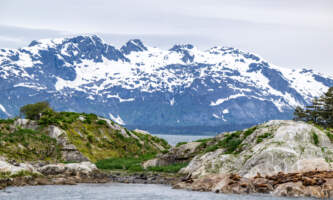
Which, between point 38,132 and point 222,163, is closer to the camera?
point 222,163

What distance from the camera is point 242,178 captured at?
171 feet

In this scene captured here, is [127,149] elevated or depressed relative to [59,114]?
depressed

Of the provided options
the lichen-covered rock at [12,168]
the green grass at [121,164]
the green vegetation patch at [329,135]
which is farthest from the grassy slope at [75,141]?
the green vegetation patch at [329,135]

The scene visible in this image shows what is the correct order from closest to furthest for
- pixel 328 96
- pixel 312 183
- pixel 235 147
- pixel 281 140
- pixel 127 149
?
1. pixel 312 183
2. pixel 281 140
3. pixel 235 147
4. pixel 127 149
5. pixel 328 96

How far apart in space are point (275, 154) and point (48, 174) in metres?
29.5

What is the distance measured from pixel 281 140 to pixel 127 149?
3949 cm

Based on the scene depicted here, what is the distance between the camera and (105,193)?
5266 cm

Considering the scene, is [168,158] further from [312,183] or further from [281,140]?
[312,183]

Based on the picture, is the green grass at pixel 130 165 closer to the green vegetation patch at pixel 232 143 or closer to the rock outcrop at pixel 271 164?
the rock outcrop at pixel 271 164

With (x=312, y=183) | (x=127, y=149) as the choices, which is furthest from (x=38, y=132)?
(x=312, y=183)

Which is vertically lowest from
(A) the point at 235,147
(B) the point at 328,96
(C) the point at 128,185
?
(C) the point at 128,185

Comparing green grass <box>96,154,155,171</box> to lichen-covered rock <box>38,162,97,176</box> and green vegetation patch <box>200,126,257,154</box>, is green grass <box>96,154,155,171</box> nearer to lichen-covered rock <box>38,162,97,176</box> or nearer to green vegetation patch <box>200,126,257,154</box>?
lichen-covered rock <box>38,162,97,176</box>

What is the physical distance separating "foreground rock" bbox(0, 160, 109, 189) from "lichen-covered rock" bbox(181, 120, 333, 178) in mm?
13598

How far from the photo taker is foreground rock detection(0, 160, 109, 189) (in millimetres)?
56612
